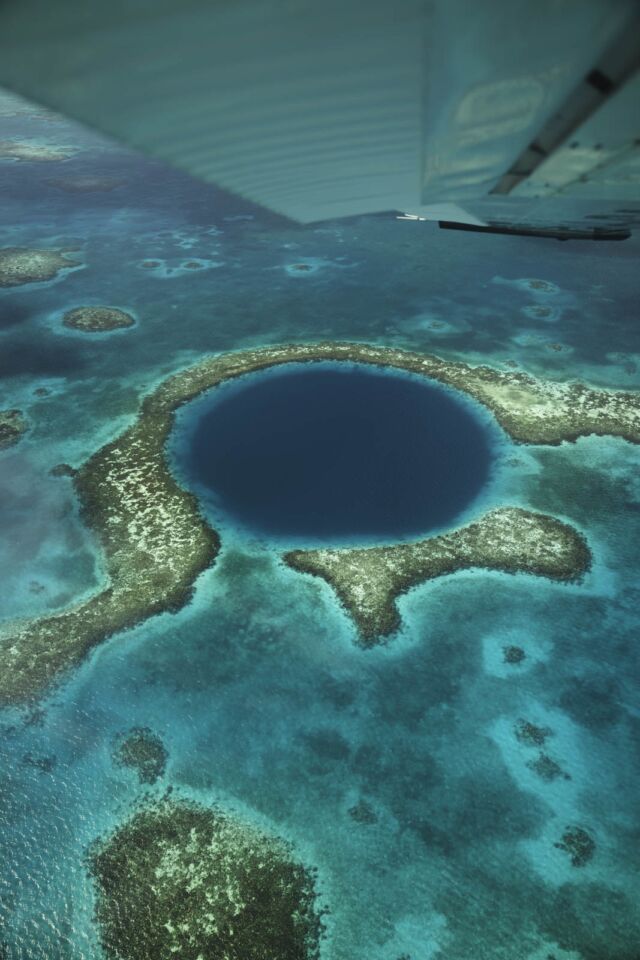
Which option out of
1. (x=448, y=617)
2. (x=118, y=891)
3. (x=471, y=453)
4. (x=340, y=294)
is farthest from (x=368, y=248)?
(x=118, y=891)

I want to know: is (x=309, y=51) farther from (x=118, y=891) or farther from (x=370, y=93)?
(x=118, y=891)

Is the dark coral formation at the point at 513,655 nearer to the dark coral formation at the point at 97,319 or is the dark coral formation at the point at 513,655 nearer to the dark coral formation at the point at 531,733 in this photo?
the dark coral formation at the point at 531,733

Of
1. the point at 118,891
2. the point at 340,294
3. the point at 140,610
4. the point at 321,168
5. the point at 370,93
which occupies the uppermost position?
the point at 370,93

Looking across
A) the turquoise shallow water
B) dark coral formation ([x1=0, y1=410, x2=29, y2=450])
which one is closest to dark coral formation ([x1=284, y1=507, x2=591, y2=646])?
the turquoise shallow water

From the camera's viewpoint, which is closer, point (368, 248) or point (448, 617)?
point (448, 617)

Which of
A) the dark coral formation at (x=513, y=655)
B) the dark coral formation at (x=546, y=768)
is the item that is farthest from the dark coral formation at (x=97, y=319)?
the dark coral formation at (x=546, y=768)

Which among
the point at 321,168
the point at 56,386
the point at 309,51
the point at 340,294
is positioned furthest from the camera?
the point at 340,294

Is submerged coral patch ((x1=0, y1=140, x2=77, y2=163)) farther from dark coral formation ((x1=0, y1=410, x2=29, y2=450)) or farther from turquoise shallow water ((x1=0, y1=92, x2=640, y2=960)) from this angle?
dark coral formation ((x1=0, y1=410, x2=29, y2=450))
